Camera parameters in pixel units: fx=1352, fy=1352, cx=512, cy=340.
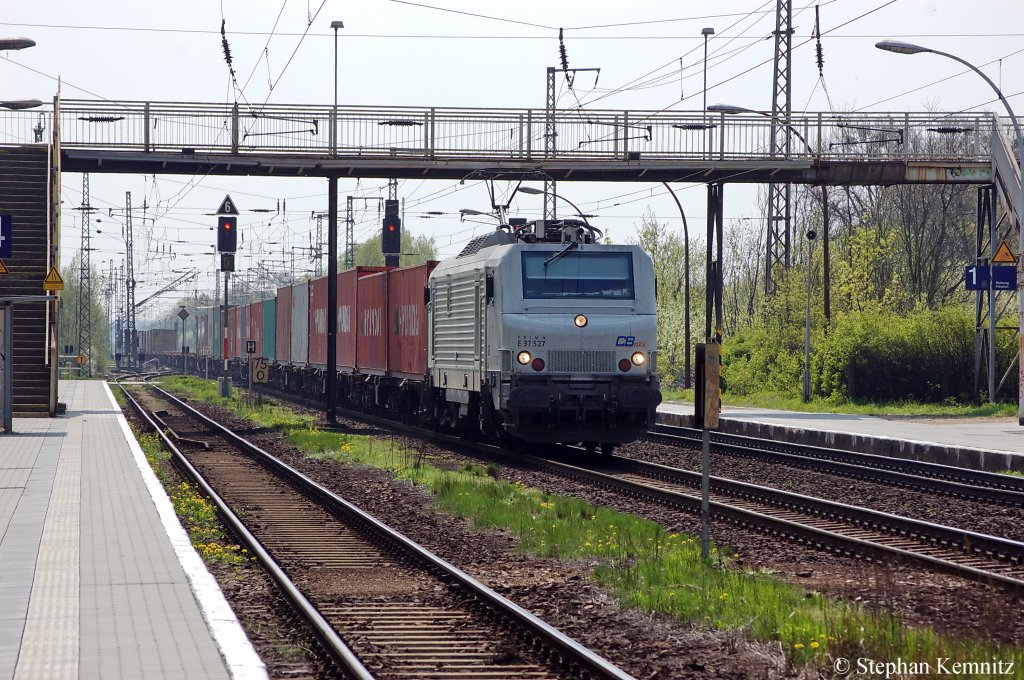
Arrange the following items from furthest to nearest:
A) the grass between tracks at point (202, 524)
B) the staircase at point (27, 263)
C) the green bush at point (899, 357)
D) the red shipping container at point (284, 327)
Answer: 1. the red shipping container at point (284, 327)
2. the green bush at point (899, 357)
3. the staircase at point (27, 263)
4. the grass between tracks at point (202, 524)

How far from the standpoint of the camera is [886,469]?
21.4 m

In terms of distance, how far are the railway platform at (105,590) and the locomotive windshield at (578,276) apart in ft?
21.7

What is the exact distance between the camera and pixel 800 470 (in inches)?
838

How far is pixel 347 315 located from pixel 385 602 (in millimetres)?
30018

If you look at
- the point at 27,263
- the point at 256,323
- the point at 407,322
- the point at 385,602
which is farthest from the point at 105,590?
the point at 256,323

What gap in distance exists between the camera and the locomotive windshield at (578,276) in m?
21.2

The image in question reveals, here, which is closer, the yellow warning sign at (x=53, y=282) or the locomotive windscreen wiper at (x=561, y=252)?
the locomotive windscreen wiper at (x=561, y=252)

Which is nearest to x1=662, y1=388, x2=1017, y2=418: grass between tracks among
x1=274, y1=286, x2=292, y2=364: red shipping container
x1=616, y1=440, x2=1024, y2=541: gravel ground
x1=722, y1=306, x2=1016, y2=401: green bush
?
x1=722, y1=306, x2=1016, y2=401: green bush

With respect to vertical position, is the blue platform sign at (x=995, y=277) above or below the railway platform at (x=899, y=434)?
above

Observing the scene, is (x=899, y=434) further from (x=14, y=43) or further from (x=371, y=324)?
(x=14, y=43)

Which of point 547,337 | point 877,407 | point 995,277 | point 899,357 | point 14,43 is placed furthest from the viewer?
point 899,357

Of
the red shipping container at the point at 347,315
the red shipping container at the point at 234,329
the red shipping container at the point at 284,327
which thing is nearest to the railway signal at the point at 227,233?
the red shipping container at the point at 347,315

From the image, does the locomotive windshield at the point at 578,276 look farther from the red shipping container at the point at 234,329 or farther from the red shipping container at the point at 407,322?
the red shipping container at the point at 234,329

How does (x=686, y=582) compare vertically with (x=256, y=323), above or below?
below
